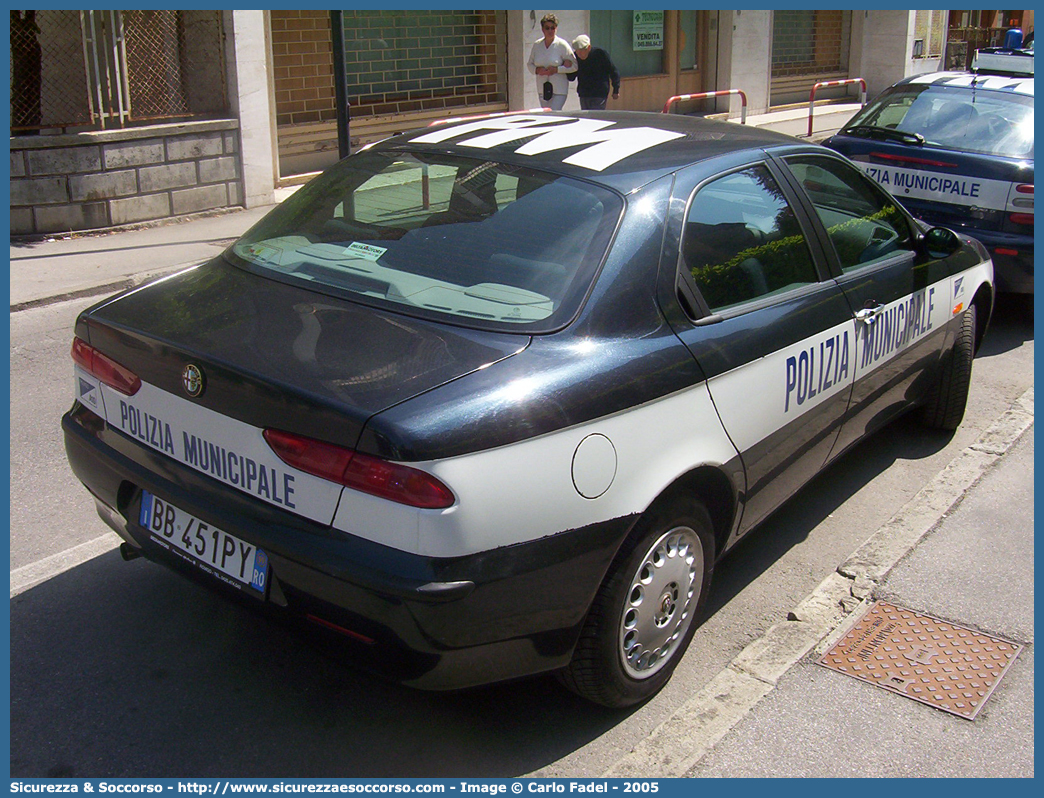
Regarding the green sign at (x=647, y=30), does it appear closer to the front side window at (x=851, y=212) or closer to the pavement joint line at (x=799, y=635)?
the pavement joint line at (x=799, y=635)

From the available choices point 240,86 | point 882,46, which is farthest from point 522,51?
point 882,46

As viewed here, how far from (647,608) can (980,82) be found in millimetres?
6710

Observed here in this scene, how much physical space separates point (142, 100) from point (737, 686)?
948 cm

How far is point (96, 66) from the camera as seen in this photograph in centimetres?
1001

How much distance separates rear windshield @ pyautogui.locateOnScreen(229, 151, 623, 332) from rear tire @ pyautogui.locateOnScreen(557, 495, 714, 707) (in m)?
0.70

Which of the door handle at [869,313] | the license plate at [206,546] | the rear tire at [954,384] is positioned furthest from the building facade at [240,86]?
the license plate at [206,546]

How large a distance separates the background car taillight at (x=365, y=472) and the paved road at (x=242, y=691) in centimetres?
56

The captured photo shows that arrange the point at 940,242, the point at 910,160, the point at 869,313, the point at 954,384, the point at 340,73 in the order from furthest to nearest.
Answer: the point at 340,73 < the point at 910,160 < the point at 954,384 < the point at 940,242 < the point at 869,313

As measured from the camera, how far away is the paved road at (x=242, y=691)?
2.97m

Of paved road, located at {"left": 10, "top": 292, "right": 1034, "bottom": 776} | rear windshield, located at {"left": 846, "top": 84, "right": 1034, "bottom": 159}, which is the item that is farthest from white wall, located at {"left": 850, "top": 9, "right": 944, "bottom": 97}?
paved road, located at {"left": 10, "top": 292, "right": 1034, "bottom": 776}

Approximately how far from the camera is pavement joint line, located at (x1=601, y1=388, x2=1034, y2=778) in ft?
9.96

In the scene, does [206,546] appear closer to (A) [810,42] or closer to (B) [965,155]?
(B) [965,155]

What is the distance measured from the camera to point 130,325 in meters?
3.15
